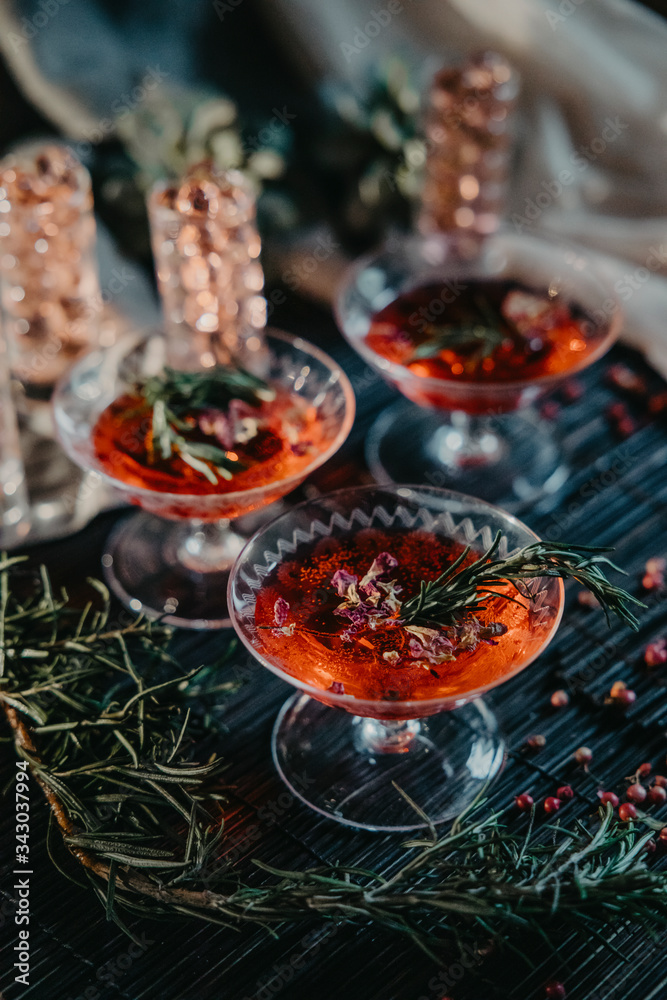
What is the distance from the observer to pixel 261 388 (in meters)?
1.56

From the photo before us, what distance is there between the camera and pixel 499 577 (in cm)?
117

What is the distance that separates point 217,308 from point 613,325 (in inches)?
25.2

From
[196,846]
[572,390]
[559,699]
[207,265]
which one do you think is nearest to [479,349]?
[572,390]

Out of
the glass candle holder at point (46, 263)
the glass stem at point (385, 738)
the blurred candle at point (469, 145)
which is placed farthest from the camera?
the blurred candle at point (469, 145)

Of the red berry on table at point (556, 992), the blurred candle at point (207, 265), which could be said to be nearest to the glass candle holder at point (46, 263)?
the blurred candle at point (207, 265)

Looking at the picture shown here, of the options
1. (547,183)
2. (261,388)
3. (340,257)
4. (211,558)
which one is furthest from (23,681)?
(547,183)

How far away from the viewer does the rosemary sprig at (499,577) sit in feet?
3.70

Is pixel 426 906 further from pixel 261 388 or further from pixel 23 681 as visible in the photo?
pixel 261 388

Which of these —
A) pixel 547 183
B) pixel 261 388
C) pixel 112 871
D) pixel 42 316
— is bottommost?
pixel 42 316

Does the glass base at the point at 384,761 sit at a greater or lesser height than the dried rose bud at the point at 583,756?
lesser

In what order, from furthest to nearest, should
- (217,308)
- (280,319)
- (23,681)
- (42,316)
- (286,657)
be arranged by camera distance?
(280,319) → (42,316) → (217,308) → (23,681) → (286,657)

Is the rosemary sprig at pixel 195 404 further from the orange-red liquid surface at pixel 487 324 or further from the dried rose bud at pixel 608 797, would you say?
the dried rose bud at pixel 608 797

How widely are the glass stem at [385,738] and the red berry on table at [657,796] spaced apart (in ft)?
0.98

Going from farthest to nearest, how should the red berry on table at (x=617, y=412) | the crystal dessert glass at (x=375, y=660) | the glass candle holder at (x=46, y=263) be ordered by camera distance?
1. the red berry on table at (x=617, y=412)
2. the glass candle holder at (x=46, y=263)
3. the crystal dessert glass at (x=375, y=660)
